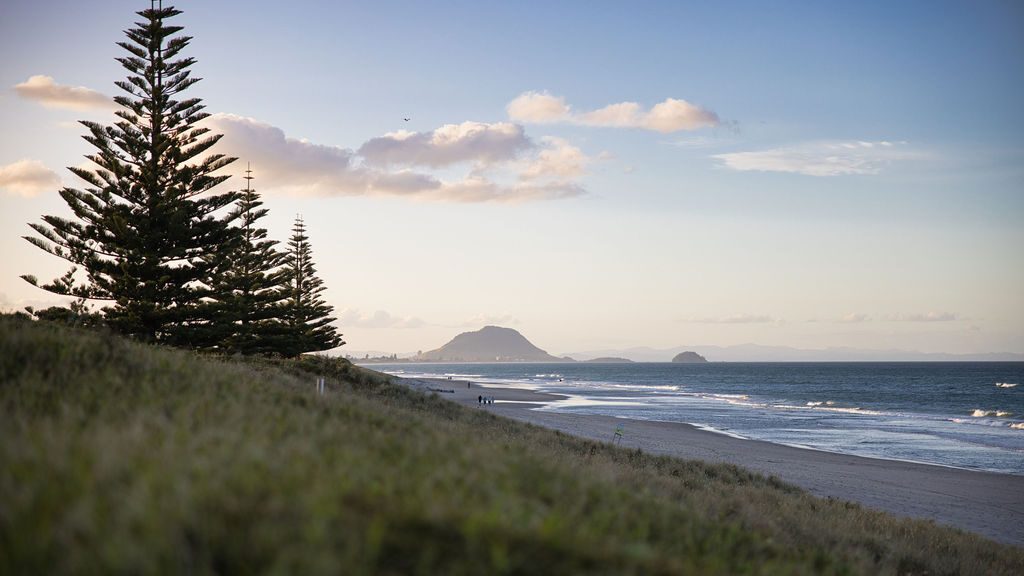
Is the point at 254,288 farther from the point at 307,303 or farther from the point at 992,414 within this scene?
the point at 992,414

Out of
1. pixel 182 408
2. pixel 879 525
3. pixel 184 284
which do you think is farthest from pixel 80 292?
pixel 879 525

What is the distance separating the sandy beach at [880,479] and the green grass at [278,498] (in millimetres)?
10907

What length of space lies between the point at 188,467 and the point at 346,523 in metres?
1.08

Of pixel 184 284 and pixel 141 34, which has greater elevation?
pixel 141 34

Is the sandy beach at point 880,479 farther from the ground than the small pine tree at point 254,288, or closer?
closer

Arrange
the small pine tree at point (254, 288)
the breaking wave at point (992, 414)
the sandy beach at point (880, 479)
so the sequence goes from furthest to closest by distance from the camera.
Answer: the breaking wave at point (992, 414), the small pine tree at point (254, 288), the sandy beach at point (880, 479)

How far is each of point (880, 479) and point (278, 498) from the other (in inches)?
861

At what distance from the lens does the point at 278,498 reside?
3.42 m

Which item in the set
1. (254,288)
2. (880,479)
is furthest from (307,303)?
(880,479)

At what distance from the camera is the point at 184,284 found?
26.8 metres

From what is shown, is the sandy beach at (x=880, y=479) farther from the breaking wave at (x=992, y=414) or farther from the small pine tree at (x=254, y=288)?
the breaking wave at (x=992, y=414)

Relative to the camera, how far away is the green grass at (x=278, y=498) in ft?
9.82

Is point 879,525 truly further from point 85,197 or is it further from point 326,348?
point 326,348

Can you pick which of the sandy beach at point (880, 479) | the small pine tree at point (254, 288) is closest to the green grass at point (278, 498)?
the sandy beach at point (880, 479)
